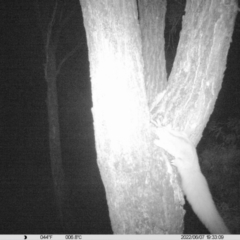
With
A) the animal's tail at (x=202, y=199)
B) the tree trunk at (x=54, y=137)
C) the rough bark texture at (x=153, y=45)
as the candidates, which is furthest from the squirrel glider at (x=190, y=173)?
the tree trunk at (x=54, y=137)

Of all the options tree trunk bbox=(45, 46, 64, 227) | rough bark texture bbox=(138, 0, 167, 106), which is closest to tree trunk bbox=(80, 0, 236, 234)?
rough bark texture bbox=(138, 0, 167, 106)

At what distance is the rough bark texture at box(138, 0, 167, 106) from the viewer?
6.96 feet

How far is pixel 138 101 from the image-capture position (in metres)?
1.56

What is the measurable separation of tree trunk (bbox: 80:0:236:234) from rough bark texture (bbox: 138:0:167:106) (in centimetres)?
41

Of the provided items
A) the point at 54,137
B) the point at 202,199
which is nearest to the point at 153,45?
the point at 202,199

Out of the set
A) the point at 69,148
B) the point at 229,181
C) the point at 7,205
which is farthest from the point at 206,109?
the point at 69,148

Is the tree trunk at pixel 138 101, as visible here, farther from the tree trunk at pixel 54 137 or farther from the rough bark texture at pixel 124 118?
the tree trunk at pixel 54 137

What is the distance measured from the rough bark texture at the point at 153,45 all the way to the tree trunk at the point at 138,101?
410 mm

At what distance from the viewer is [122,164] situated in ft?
5.14

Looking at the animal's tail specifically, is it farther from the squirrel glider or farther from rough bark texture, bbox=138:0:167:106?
rough bark texture, bbox=138:0:167:106

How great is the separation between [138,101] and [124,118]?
133 mm

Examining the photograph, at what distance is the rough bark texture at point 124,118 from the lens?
1.54 m

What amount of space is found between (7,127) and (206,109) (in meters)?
12.8

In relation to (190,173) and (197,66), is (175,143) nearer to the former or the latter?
(190,173)
